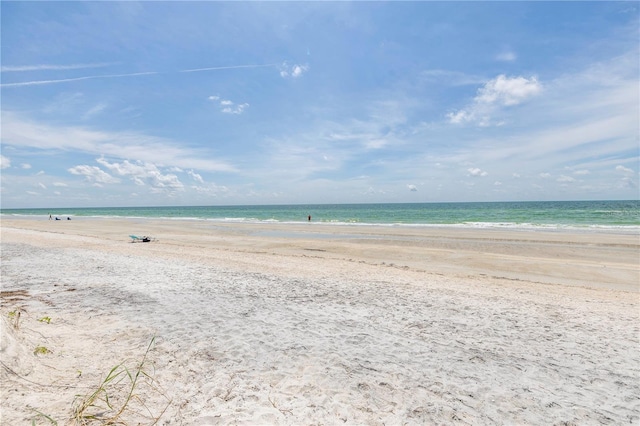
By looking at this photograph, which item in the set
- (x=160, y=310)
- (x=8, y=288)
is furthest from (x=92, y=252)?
(x=160, y=310)

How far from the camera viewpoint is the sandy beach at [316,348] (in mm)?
4410

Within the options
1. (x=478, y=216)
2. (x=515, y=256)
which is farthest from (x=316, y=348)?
(x=478, y=216)

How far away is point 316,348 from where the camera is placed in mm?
6273

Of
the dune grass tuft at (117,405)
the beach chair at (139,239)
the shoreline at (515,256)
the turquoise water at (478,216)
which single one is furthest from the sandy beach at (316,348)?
the turquoise water at (478,216)

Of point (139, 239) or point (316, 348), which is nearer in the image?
point (316, 348)

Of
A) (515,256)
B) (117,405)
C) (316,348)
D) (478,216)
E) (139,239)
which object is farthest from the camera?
(478,216)

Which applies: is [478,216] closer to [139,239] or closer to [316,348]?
[139,239]

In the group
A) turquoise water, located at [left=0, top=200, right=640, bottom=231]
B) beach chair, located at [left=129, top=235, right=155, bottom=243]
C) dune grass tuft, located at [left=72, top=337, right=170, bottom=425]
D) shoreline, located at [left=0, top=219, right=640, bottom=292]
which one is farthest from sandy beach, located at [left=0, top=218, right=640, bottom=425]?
turquoise water, located at [left=0, top=200, right=640, bottom=231]

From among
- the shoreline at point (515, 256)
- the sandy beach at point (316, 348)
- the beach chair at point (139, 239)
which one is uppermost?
the beach chair at point (139, 239)

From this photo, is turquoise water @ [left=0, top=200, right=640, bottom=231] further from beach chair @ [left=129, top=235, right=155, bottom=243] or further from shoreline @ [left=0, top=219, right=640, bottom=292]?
beach chair @ [left=129, top=235, right=155, bottom=243]

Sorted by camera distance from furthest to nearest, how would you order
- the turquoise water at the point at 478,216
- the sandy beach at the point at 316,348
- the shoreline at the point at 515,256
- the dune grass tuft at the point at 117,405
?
the turquoise water at the point at 478,216 < the shoreline at the point at 515,256 < the sandy beach at the point at 316,348 < the dune grass tuft at the point at 117,405

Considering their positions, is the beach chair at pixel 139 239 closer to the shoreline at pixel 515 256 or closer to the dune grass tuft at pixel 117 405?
the shoreline at pixel 515 256

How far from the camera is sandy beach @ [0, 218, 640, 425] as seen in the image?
4410 mm

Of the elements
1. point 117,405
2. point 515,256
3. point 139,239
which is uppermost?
point 139,239
